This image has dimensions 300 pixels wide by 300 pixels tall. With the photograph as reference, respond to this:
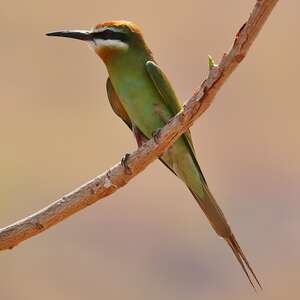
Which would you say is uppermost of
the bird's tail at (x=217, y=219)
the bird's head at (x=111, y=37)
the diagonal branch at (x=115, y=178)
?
the bird's head at (x=111, y=37)

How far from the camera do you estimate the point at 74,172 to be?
4832 millimetres

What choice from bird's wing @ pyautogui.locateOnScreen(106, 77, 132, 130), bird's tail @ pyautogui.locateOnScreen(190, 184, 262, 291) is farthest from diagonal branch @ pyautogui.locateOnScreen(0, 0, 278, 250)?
bird's wing @ pyautogui.locateOnScreen(106, 77, 132, 130)

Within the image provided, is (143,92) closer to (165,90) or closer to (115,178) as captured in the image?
(165,90)

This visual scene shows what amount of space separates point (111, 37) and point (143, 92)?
15 cm

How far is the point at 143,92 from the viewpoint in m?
2.60

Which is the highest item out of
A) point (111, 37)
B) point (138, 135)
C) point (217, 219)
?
point (111, 37)

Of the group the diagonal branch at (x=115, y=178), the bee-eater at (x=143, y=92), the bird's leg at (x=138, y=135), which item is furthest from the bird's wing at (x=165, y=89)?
the diagonal branch at (x=115, y=178)

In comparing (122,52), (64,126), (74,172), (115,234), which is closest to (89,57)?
(64,126)

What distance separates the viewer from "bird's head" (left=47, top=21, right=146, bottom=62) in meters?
2.62

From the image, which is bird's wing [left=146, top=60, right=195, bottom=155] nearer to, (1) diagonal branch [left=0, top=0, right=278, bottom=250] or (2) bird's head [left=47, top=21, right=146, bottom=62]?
(2) bird's head [left=47, top=21, right=146, bottom=62]

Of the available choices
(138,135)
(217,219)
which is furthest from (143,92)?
(217,219)

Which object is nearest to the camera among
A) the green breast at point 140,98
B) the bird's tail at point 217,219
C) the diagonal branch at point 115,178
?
the diagonal branch at point 115,178

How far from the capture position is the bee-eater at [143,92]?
2564 mm

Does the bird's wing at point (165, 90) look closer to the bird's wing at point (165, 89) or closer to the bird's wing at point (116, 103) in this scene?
the bird's wing at point (165, 89)
